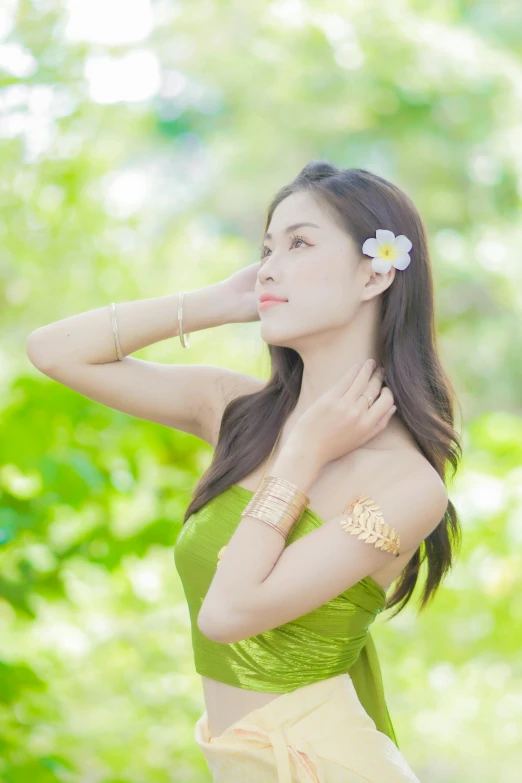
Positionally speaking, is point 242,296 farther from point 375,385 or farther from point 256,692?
point 256,692

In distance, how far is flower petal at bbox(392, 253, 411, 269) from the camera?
1579 mm

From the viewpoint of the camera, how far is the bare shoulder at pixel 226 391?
73.4 inches

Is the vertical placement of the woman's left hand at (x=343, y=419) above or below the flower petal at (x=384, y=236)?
below

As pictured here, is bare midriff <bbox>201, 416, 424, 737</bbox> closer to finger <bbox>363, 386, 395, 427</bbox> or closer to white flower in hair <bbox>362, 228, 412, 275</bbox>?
finger <bbox>363, 386, 395, 427</bbox>

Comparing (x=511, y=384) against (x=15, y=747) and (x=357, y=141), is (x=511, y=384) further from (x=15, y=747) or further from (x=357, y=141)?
(x=15, y=747)

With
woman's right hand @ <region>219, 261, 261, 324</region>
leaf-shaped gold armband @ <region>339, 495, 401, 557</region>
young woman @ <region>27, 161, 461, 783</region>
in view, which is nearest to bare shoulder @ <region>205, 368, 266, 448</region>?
young woman @ <region>27, 161, 461, 783</region>

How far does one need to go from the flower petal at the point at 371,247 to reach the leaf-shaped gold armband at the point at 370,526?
436 mm

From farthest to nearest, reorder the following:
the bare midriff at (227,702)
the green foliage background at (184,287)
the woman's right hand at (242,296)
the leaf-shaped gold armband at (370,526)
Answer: the green foliage background at (184,287)
the woman's right hand at (242,296)
the bare midriff at (227,702)
the leaf-shaped gold armband at (370,526)

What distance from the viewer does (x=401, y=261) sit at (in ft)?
5.19

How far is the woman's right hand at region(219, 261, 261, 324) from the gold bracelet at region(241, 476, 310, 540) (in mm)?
449

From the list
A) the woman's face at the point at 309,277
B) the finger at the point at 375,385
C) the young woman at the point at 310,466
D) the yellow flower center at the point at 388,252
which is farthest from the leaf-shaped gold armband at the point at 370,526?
the yellow flower center at the point at 388,252

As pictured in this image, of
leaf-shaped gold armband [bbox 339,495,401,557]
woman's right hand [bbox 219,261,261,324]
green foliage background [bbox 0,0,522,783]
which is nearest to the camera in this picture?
leaf-shaped gold armband [bbox 339,495,401,557]

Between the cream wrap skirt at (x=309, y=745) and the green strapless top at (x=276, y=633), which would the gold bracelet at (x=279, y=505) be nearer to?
the green strapless top at (x=276, y=633)

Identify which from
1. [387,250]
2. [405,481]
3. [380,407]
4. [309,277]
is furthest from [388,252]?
[405,481]
